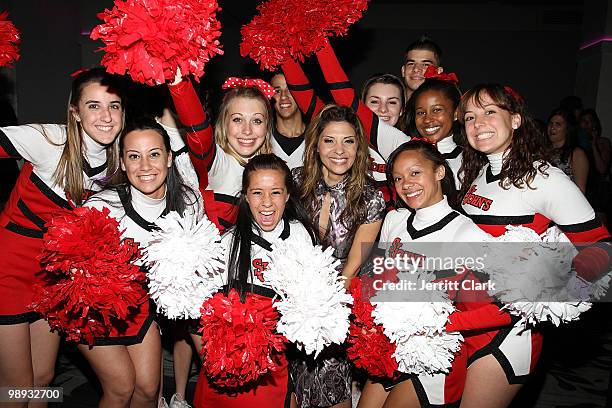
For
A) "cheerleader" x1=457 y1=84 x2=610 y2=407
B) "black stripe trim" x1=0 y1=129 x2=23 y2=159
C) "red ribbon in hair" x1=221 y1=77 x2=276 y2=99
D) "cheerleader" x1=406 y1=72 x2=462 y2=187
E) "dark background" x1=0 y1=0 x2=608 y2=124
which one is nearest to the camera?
"cheerleader" x1=457 y1=84 x2=610 y2=407

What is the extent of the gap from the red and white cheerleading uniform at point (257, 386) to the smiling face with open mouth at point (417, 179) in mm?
478

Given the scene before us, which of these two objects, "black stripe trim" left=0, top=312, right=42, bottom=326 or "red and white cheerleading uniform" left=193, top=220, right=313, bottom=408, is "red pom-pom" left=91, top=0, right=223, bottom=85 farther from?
"black stripe trim" left=0, top=312, right=42, bottom=326

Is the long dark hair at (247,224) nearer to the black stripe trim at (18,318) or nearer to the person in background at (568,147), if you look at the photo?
the black stripe trim at (18,318)

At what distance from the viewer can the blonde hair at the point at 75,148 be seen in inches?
86.0

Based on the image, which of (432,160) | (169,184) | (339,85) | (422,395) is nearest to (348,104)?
(339,85)

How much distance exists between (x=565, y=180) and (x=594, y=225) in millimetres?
202

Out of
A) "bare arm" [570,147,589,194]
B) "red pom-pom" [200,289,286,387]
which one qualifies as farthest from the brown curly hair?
"bare arm" [570,147,589,194]

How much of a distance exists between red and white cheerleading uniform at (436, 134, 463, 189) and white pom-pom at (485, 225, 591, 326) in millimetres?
922

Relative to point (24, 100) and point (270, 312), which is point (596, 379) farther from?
point (24, 100)

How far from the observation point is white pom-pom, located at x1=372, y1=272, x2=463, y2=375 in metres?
1.70

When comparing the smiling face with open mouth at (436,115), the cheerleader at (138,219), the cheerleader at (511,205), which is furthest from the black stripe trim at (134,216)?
the smiling face with open mouth at (436,115)

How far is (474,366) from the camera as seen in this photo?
194 centimetres

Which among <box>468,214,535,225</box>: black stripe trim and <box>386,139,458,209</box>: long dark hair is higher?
<box>386,139,458,209</box>: long dark hair

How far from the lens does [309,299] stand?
1702 millimetres
